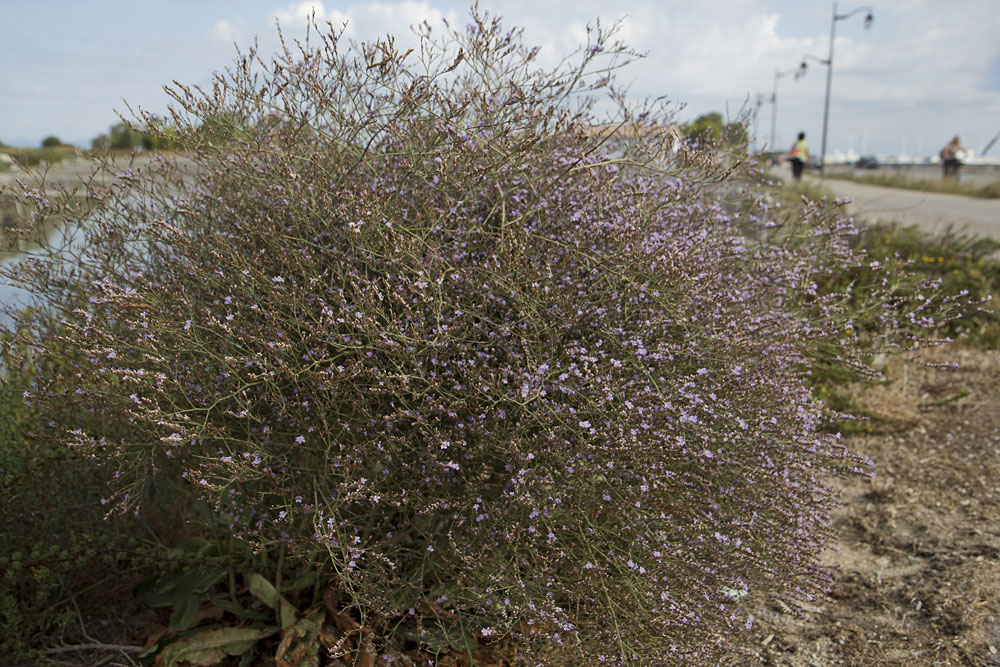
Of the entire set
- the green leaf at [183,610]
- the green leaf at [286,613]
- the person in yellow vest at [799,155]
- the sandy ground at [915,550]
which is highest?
the person in yellow vest at [799,155]

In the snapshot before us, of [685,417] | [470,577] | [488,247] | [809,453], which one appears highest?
[488,247]

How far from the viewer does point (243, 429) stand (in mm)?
2615

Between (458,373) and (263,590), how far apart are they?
1066mm

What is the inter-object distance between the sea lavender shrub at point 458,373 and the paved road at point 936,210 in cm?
1032

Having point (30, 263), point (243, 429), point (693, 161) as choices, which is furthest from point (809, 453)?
point (30, 263)

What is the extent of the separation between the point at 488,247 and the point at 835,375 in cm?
343

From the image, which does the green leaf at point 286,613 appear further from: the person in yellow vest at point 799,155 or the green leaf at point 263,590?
the person in yellow vest at point 799,155

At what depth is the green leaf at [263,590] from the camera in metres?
2.70

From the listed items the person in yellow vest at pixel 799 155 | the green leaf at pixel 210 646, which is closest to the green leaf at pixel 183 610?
the green leaf at pixel 210 646

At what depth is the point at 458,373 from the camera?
255cm

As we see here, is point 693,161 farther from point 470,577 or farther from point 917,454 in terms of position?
point 917,454

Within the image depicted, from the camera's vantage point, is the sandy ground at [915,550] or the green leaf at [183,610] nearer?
the green leaf at [183,610]

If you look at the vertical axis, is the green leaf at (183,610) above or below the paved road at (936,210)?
below

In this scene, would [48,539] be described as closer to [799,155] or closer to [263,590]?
[263,590]
